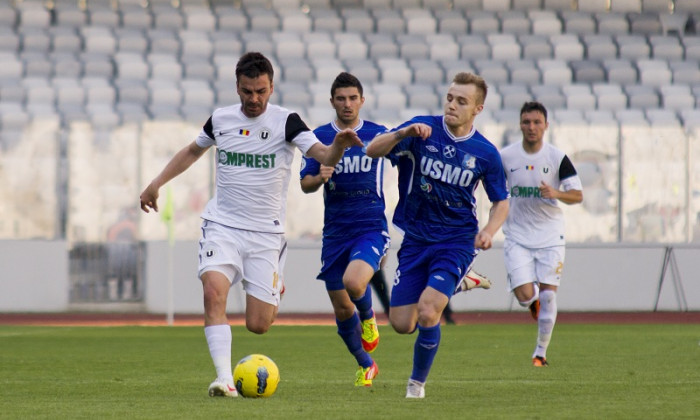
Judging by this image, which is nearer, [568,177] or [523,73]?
Answer: [568,177]

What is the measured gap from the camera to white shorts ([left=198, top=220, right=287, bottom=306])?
27.0ft

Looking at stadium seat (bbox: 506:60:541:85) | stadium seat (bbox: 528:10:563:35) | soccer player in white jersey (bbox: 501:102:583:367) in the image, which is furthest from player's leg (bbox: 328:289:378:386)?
stadium seat (bbox: 528:10:563:35)

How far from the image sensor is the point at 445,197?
8.31 metres

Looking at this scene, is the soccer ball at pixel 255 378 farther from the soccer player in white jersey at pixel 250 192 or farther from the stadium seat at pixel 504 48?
the stadium seat at pixel 504 48

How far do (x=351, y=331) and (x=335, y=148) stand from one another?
7.91 feet

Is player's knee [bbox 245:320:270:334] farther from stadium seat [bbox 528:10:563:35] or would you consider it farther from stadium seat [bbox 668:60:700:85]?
stadium seat [bbox 528:10:563:35]

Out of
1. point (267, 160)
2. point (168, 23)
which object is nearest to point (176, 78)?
point (168, 23)

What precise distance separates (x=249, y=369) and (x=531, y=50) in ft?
66.2

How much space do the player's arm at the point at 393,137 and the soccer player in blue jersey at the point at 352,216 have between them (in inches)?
68.4

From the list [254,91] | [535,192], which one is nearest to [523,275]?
[535,192]

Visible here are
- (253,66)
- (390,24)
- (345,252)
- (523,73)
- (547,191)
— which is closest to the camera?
(253,66)

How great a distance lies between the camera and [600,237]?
2245cm

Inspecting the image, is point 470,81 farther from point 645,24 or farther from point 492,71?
point 645,24

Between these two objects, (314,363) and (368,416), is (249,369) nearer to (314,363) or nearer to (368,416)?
(368,416)
